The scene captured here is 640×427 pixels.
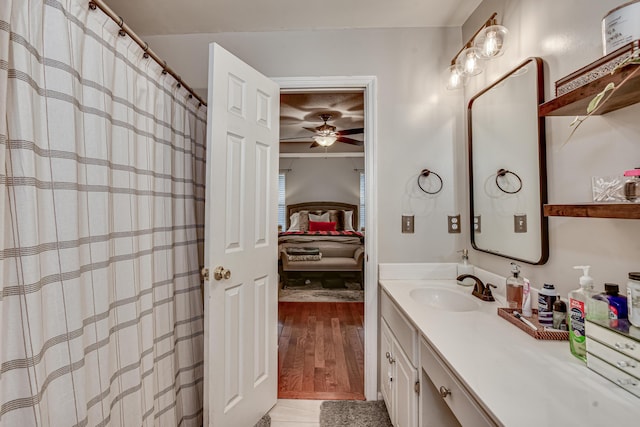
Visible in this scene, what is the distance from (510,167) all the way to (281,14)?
164 centimetres

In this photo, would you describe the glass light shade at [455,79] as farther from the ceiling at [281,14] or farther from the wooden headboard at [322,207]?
the wooden headboard at [322,207]

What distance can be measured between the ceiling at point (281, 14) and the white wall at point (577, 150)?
55cm

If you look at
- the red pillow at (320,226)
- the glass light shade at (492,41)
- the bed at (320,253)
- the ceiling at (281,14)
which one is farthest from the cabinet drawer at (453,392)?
the red pillow at (320,226)

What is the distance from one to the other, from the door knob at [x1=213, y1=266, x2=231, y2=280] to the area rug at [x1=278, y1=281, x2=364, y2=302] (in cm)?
277

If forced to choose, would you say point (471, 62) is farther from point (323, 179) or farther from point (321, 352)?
point (323, 179)

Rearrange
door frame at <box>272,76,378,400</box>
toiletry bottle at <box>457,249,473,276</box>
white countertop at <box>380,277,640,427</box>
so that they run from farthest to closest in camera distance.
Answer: door frame at <box>272,76,378,400</box> → toiletry bottle at <box>457,249,473,276</box> → white countertop at <box>380,277,640,427</box>

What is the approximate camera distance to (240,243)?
5.07ft

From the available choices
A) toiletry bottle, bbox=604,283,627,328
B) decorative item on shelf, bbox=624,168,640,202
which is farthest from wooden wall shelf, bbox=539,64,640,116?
toiletry bottle, bbox=604,283,627,328

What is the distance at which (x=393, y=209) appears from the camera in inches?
75.1

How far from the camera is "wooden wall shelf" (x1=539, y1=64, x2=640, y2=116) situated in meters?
0.73

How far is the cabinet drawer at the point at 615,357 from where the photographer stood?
2.21 ft

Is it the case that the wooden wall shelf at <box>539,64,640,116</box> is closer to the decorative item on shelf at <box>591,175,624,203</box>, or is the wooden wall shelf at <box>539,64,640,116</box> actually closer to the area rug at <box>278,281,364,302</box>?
the decorative item on shelf at <box>591,175,624,203</box>

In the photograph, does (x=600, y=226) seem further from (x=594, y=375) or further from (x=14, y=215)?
(x=14, y=215)

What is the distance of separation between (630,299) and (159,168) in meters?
1.74
